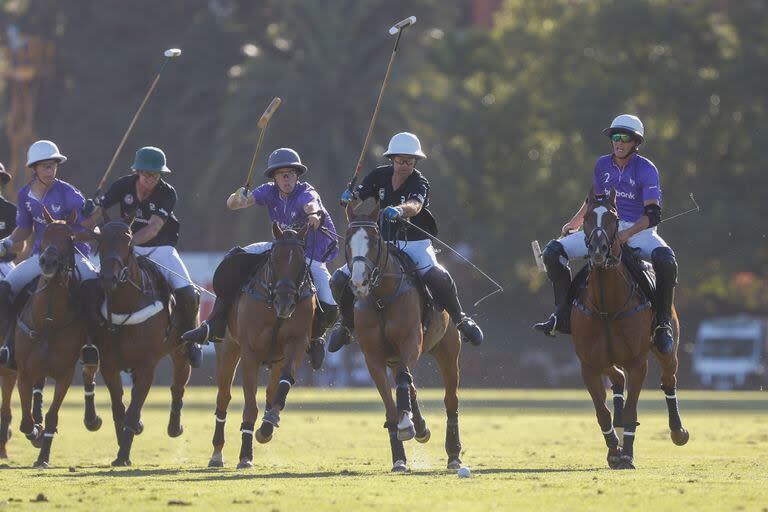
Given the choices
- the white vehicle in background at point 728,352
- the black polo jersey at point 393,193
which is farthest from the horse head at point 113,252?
the white vehicle in background at point 728,352

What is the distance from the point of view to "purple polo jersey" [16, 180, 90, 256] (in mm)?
19562

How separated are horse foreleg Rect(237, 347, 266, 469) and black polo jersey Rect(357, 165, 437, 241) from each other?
5.42ft

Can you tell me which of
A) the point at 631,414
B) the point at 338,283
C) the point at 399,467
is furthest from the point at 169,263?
the point at 631,414

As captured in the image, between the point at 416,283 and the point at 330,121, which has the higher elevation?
the point at 330,121

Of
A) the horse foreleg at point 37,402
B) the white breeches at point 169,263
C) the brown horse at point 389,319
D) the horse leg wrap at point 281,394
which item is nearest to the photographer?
the brown horse at point 389,319

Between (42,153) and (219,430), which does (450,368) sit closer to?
(219,430)

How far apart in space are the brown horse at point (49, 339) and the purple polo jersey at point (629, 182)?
16.0ft

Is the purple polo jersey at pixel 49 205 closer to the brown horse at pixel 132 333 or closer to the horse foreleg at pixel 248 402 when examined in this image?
the brown horse at pixel 132 333

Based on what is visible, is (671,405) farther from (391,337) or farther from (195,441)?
(195,441)

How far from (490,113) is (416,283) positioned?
1804 inches

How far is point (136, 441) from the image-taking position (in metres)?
25.2

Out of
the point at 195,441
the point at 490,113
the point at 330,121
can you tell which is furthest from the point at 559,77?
the point at 195,441

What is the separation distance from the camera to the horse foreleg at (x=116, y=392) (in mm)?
19234

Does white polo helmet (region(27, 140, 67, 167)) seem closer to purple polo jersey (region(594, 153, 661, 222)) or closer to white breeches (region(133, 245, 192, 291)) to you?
white breeches (region(133, 245, 192, 291))
